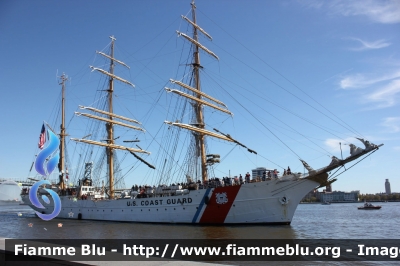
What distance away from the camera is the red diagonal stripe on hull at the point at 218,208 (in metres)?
24.5

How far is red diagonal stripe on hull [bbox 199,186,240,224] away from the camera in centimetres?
2453

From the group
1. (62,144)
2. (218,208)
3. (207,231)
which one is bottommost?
(207,231)

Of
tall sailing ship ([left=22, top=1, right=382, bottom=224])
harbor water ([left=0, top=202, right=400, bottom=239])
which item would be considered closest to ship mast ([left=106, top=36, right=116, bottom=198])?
tall sailing ship ([left=22, top=1, right=382, bottom=224])

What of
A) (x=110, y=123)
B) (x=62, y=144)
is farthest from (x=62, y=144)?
(x=110, y=123)

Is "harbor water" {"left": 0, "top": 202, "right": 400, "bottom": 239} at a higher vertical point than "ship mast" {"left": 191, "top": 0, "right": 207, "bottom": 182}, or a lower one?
lower

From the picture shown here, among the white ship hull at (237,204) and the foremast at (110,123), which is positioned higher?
the foremast at (110,123)

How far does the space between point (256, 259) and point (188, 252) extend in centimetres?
302

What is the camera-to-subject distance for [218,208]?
986 inches

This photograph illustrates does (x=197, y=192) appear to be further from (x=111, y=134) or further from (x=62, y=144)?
(x=62, y=144)

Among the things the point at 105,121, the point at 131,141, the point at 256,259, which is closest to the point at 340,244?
the point at 256,259

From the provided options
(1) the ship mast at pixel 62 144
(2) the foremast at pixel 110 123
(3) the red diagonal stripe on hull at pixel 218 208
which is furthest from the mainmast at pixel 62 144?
(3) the red diagonal stripe on hull at pixel 218 208

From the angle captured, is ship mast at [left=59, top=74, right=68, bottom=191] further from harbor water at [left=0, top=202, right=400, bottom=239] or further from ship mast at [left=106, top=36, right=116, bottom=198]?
harbor water at [left=0, top=202, right=400, bottom=239]

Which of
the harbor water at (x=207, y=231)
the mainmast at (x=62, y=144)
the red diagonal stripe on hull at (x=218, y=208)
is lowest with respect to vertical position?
the harbor water at (x=207, y=231)

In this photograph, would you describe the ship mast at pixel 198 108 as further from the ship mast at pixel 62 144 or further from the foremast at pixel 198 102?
the ship mast at pixel 62 144
